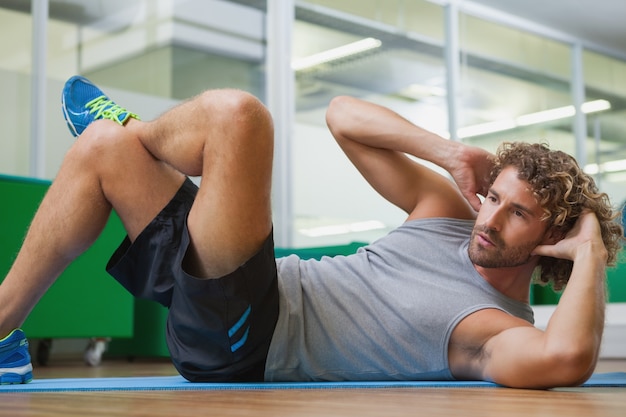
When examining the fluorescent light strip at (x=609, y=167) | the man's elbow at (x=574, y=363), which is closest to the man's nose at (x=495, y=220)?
the man's elbow at (x=574, y=363)

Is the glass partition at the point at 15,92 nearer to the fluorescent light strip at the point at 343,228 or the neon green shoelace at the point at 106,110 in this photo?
the fluorescent light strip at the point at 343,228

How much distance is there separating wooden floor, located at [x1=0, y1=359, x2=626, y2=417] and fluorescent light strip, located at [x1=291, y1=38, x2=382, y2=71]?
14.2ft

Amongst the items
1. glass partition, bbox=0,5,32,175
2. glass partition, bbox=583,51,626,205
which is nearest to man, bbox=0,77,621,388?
glass partition, bbox=0,5,32,175

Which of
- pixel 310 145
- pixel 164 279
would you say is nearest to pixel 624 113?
pixel 310 145

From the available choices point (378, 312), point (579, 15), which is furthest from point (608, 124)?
point (378, 312)

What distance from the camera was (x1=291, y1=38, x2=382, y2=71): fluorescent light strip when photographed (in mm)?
5641

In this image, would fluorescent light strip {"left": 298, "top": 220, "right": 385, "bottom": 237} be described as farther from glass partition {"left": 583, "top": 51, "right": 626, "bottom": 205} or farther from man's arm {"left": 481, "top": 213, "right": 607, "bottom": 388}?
man's arm {"left": 481, "top": 213, "right": 607, "bottom": 388}

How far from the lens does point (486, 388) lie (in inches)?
58.4

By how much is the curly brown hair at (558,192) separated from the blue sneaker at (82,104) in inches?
32.2

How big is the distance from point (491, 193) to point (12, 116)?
10.2 ft

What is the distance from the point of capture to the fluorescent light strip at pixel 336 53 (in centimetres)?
564

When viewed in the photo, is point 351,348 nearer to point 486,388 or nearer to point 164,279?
point 486,388

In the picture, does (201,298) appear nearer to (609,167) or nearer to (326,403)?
(326,403)

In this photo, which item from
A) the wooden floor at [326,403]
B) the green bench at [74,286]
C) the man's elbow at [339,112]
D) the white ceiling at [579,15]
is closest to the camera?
the wooden floor at [326,403]
